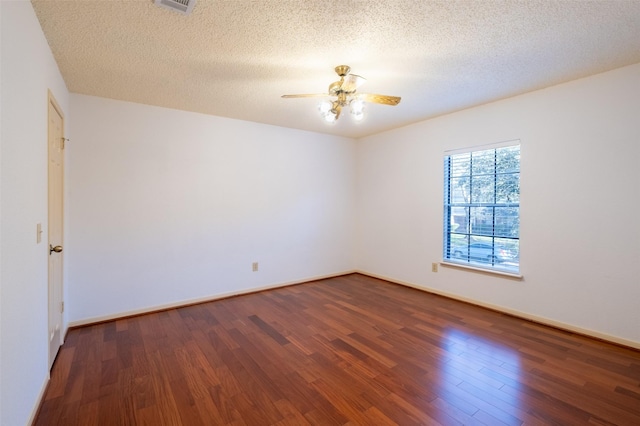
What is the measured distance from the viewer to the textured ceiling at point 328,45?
183cm

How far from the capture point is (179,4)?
1.77m

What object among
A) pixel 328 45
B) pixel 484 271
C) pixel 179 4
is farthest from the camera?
pixel 484 271

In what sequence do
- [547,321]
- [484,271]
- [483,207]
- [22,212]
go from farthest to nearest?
[483,207] → [484,271] → [547,321] → [22,212]

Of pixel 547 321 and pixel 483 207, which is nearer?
pixel 547 321

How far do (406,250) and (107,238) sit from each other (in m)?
3.98

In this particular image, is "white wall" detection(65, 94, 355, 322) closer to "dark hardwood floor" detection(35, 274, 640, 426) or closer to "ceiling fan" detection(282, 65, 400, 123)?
"dark hardwood floor" detection(35, 274, 640, 426)

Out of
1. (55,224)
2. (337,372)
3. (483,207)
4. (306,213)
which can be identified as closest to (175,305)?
(55,224)

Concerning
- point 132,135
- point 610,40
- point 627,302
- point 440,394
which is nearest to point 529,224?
point 627,302

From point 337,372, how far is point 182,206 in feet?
9.01

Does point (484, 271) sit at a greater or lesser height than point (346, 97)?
lesser

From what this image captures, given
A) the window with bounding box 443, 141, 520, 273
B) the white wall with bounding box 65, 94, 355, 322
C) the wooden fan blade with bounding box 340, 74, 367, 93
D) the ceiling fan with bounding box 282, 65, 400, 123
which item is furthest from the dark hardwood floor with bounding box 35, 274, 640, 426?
the wooden fan blade with bounding box 340, 74, 367, 93

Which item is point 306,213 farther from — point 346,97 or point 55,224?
point 55,224

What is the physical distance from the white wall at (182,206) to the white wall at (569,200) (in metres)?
2.01

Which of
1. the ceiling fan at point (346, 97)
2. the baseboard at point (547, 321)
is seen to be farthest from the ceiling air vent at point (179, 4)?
the baseboard at point (547, 321)
